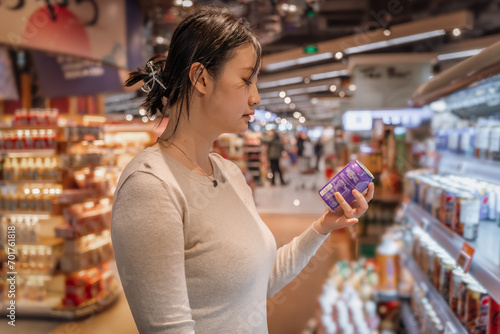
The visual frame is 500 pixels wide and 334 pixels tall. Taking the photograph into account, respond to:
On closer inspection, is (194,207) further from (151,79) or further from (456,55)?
(456,55)

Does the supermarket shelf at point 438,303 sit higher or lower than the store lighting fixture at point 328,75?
lower

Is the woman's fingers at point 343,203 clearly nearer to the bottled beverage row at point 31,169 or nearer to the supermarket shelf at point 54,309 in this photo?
the bottled beverage row at point 31,169

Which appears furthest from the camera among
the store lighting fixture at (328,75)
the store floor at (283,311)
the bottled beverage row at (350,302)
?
the store lighting fixture at (328,75)

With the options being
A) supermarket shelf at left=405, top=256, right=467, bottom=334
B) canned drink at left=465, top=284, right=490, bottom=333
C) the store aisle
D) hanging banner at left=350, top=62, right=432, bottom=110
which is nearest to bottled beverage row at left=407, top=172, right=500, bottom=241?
canned drink at left=465, top=284, right=490, bottom=333

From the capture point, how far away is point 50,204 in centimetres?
398

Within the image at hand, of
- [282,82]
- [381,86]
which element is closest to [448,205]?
[381,86]

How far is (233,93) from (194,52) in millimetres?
138

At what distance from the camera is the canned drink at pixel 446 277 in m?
1.92

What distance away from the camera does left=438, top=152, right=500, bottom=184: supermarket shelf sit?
2.15 meters

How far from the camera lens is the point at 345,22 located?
7.21m

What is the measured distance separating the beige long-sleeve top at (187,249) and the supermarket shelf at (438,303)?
40.3 inches

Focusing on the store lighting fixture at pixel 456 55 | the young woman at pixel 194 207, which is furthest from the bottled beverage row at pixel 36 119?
the store lighting fixture at pixel 456 55

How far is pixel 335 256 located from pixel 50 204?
3446 millimetres

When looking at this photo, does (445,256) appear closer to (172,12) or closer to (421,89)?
(421,89)
